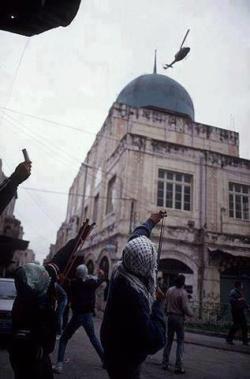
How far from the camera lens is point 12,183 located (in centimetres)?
Result: 278

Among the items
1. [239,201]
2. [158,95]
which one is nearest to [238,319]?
[239,201]

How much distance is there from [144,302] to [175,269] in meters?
16.7

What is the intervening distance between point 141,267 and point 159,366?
5236 millimetres

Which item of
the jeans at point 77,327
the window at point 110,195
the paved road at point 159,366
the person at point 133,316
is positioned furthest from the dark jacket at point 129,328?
the window at point 110,195

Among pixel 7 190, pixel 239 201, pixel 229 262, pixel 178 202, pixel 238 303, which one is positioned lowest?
pixel 238 303

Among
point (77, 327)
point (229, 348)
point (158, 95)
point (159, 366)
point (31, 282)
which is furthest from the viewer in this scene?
point (158, 95)

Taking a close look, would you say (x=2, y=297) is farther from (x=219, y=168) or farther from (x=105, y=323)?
(x=219, y=168)

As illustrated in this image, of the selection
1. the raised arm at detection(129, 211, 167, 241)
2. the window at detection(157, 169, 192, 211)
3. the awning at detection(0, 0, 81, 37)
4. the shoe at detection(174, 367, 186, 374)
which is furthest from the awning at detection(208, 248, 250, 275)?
the awning at detection(0, 0, 81, 37)

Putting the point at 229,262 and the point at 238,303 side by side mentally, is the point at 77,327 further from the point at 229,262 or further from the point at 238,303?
the point at 229,262

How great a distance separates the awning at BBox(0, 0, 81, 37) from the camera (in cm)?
220

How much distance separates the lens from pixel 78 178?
114ft

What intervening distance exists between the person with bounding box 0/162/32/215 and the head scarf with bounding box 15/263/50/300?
2.04 feet

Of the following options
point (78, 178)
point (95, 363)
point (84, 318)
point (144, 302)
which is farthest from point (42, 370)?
point (78, 178)

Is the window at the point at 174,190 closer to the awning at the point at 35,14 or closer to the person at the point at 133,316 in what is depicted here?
the person at the point at 133,316
